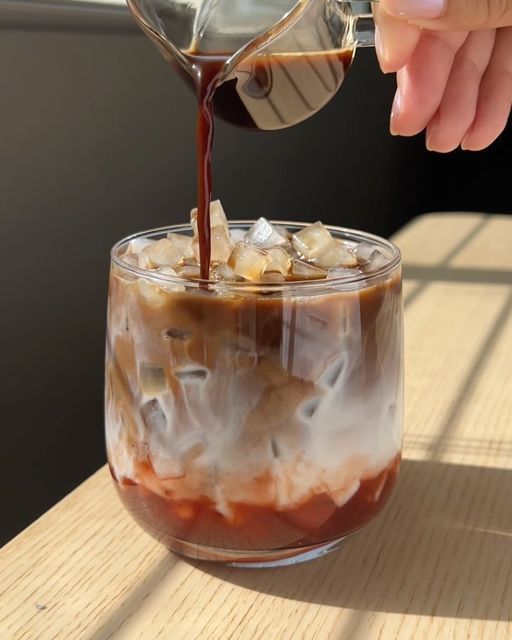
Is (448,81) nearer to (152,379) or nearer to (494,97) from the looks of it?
(494,97)

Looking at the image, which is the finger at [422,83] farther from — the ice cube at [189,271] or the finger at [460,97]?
the ice cube at [189,271]

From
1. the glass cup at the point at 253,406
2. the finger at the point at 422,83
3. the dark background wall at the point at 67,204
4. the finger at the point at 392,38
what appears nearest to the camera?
the glass cup at the point at 253,406

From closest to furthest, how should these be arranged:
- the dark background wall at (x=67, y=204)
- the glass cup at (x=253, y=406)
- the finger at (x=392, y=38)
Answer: the glass cup at (x=253, y=406), the finger at (x=392, y=38), the dark background wall at (x=67, y=204)

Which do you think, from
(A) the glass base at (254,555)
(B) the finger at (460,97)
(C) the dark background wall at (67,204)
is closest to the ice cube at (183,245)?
(A) the glass base at (254,555)

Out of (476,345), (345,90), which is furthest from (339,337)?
(345,90)

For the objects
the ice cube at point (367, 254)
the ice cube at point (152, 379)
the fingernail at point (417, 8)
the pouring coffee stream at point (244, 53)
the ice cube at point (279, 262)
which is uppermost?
the fingernail at point (417, 8)

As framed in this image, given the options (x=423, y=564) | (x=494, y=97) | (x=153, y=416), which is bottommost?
(x=423, y=564)

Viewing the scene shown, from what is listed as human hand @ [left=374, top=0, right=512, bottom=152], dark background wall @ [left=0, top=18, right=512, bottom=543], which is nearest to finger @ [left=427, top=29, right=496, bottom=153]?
human hand @ [left=374, top=0, right=512, bottom=152]

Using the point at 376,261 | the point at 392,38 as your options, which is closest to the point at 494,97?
the point at 392,38
